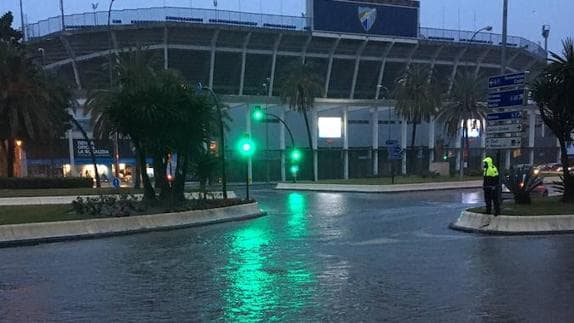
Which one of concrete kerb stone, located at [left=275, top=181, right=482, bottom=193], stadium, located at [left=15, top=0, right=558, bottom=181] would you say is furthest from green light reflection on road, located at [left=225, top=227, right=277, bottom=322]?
stadium, located at [left=15, top=0, right=558, bottom=181]

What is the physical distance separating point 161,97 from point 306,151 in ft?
151

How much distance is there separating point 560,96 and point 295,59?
50.0 metres

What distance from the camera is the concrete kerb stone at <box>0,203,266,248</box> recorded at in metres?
16.1

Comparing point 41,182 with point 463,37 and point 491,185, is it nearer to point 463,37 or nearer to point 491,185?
point 491,185

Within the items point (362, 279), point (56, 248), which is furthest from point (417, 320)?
point (56, 248)

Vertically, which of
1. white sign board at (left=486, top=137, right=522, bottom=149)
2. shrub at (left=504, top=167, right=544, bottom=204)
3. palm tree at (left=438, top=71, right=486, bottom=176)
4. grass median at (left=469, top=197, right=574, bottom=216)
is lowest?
grass median at (left=469, top=197, right=574, bottom=216)

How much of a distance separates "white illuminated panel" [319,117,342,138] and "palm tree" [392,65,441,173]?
419 inches

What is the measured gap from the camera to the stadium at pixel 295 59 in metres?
60.7

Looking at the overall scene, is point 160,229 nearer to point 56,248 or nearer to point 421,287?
point 56,248

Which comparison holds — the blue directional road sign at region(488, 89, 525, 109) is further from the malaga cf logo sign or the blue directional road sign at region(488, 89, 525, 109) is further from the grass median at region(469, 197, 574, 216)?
the malaga cf logo sign

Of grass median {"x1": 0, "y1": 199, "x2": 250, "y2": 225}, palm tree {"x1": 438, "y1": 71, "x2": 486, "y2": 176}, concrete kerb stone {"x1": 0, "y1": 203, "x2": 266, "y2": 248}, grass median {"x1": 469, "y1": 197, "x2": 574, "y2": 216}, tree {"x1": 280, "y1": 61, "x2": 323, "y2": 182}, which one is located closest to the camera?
concrete kerb stone {"x1": 0, "y1": 203, "x2": 266, "y2": 248}

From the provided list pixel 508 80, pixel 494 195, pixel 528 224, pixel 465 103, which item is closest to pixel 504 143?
pixel 494 195

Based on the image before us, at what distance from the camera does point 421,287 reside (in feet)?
29.6

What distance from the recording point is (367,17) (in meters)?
68.8
